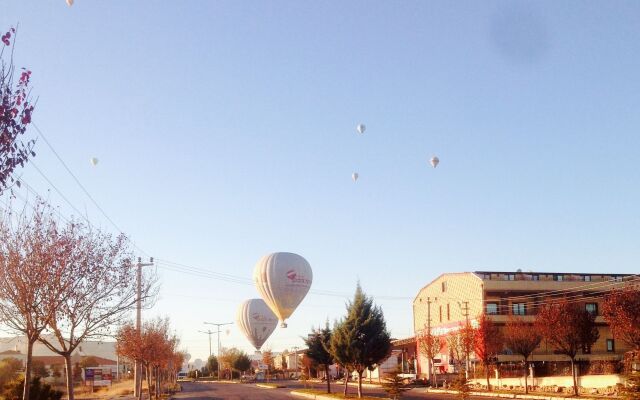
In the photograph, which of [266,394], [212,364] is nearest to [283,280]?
[266,394]

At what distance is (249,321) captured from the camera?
10475 centimetres

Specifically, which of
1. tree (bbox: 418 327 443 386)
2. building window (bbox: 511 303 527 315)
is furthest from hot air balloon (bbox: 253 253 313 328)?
building window (bbox: 511 303 527 315)

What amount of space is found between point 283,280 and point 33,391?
39.2m

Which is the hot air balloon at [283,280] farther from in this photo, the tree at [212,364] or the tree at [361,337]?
the tree at [212,364]

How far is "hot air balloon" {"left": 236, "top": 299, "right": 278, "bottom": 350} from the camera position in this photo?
104075 mm

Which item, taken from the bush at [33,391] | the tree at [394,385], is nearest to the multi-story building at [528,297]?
the tree at [394,385]

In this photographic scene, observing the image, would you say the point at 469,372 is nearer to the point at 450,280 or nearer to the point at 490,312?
the point at 490,312

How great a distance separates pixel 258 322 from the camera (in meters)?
104

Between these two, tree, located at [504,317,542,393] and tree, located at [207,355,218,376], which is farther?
tree, located at [207,355,218,376]

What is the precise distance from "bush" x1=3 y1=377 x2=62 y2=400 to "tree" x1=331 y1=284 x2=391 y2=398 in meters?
17.7

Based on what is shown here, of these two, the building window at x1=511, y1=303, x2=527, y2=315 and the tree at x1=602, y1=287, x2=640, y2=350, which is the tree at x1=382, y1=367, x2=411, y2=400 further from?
the building window at x1=511, y1=303, x2=527, y2=315

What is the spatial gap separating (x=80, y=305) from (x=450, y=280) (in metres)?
73.2

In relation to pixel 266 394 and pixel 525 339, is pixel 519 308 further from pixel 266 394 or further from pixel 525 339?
pixel 266 394

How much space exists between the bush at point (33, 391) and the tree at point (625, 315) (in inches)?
1360
